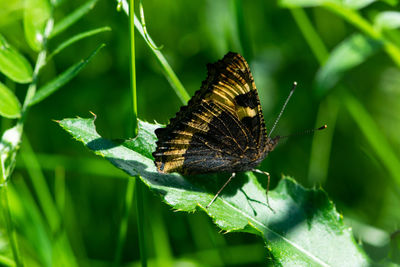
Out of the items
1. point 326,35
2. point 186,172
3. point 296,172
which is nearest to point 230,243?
point 296,172

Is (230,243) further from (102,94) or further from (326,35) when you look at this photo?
(326,35)

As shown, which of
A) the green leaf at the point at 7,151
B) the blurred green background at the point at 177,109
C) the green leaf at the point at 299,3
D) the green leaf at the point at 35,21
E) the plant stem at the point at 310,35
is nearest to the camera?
the green leaf at the point at 7,151

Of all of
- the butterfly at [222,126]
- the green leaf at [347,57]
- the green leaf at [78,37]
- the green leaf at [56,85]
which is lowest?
the butterfly at [222,126]

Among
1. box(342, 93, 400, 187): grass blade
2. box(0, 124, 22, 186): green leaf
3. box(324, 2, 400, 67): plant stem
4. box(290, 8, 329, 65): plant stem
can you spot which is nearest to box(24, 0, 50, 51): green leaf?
box(0, 124, 22, 186): green leaf

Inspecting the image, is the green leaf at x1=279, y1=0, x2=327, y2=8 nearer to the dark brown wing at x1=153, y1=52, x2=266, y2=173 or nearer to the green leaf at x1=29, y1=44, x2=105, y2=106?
the dark brown wing at x1=153, y1=52, x2=266, y2=173

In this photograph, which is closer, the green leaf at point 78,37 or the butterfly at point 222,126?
the green leaf at point 78,37

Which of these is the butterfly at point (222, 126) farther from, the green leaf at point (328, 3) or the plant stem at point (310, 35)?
the plant stem at point (310, 35)

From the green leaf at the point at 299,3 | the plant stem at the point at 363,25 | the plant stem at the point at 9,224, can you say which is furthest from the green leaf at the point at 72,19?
the plant stem at the point at 363,25
